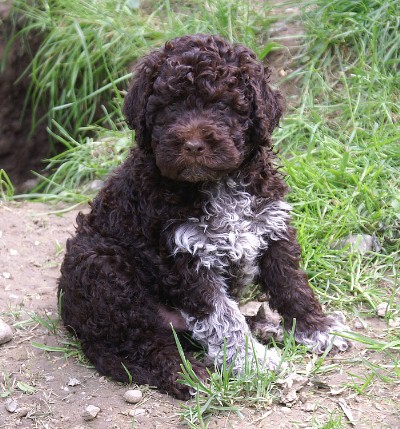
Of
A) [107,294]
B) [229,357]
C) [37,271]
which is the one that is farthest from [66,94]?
[229,357]

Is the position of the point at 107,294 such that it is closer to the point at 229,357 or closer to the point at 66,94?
the point at 229,357

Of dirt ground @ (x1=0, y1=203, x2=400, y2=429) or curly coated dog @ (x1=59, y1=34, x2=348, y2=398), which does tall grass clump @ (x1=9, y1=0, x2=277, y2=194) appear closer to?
dirt ground @ (x1=0, y1=203, x2=400, y2=429)

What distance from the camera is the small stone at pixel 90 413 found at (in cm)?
387

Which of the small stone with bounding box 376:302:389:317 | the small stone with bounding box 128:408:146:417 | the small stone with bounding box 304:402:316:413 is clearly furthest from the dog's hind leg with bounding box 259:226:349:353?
the small stone with bounding box 128:408:146:417

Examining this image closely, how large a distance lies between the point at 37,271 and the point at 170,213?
179 centimetres

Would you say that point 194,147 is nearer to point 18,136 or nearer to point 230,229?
point 230,229

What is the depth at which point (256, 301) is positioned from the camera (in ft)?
16.5

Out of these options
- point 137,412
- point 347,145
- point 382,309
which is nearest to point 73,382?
point 137,412

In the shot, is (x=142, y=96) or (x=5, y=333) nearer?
(x=142, y=96)

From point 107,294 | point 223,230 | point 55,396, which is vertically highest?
point 223,230

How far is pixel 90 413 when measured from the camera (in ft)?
12.7

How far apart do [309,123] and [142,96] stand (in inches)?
101

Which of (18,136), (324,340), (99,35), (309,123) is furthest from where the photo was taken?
(18,136)

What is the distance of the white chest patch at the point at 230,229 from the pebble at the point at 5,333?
1.29m
